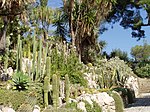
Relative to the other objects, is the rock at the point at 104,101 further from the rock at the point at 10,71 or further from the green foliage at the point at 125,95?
the rock at the point at 10,71

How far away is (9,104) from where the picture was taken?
9.29 m

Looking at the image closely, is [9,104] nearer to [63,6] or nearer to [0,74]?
[0,74]

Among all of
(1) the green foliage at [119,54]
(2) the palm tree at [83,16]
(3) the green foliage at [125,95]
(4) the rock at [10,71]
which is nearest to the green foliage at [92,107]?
(4) the rock at [10,71]

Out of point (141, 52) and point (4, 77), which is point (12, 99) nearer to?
point (4, 77)

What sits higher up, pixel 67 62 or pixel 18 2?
pixel 18 2

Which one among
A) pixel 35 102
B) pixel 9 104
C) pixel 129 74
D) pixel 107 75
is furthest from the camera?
pixel 129 74

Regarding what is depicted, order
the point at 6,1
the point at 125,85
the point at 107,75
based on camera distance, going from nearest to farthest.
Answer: the point at 6,1
the point at 107,75
the point at 125,85

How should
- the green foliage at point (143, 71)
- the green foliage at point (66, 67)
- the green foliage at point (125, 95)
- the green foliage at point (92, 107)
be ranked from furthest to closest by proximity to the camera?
1. the green foliage at point (143, 71)
2. the green foliage at point (125, 95)
3. the green foliage at point (66, 67)
4. the green foliage at point (92, 107)

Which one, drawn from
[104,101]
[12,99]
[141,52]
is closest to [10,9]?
[104,101]

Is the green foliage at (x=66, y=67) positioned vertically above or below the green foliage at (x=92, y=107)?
above

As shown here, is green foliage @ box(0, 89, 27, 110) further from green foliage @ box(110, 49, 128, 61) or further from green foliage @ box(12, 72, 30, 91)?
green foliage @ box(110, 49, 128, 61)

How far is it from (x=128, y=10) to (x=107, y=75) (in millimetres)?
16430

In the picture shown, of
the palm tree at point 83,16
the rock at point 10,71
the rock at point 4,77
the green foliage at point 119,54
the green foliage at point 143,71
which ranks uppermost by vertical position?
the palm tree at point 83,16

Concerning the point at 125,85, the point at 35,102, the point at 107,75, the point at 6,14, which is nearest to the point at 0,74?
the point at 6,14
